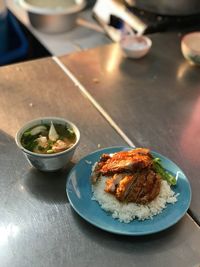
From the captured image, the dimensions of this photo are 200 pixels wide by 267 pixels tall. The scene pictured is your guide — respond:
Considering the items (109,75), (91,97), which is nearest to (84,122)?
(91,97)

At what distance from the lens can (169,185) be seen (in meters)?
0.97

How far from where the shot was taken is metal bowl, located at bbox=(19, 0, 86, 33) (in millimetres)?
1845

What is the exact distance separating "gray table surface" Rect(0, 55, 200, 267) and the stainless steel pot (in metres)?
0.73

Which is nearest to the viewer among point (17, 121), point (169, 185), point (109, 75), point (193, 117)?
point (169, 185)

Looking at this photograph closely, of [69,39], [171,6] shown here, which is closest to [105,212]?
[171,6]

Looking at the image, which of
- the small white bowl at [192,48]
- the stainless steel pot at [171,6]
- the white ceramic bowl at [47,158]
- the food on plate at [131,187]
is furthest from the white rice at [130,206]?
the stainless steel pot at [171,6]

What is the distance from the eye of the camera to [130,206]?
90cm

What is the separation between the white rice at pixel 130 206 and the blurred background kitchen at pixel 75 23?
988mm

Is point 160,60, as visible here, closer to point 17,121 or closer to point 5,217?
point 17,121

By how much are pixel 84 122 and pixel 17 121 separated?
198 mm

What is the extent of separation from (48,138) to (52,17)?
100 centimetres

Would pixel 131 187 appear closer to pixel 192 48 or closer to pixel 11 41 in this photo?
pixel 192 48

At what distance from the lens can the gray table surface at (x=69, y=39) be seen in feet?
6.06

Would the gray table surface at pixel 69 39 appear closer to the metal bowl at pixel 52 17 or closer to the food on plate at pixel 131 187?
the metal bowl at pixel 52 17
